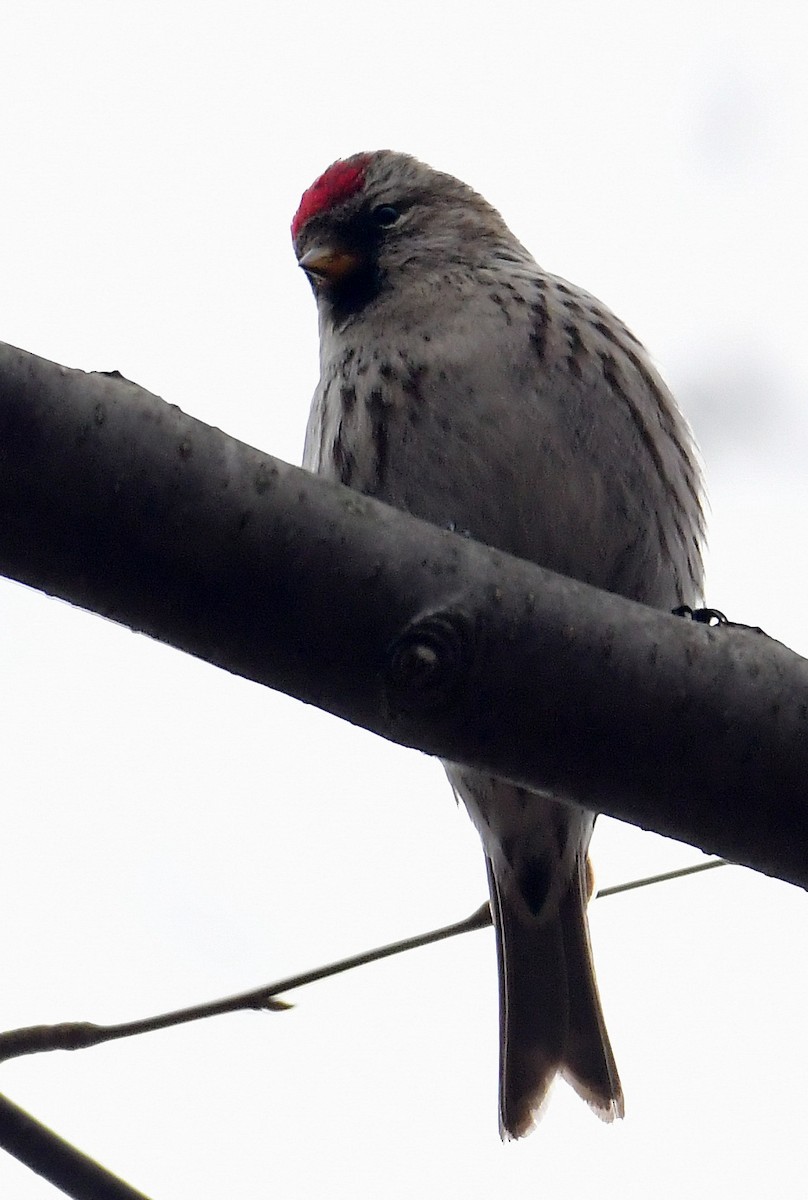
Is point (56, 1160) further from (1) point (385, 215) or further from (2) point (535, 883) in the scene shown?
(1) point (385, 215)

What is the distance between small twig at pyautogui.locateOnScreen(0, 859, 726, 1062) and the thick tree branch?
179mm

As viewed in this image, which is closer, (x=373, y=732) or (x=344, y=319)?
(x=373, y=732)

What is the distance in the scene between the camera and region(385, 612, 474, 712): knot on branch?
190 cm

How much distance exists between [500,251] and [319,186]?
65cm

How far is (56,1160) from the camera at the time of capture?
118 cm

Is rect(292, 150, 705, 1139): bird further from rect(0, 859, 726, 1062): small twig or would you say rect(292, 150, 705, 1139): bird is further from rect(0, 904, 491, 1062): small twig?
rect(0, 904, 491, 1062): small twig

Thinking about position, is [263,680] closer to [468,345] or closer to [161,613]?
[161,613]

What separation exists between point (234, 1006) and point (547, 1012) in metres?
2.14

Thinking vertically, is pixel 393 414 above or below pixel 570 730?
above

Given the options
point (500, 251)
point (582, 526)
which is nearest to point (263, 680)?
point (582, 526)

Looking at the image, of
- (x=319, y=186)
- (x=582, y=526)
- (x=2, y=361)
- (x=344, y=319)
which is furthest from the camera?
(x=319, y=186)

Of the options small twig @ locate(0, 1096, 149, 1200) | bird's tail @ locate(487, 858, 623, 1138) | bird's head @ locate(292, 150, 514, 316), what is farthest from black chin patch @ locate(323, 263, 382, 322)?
small twig @ locate(0, 1096, 149, 1200)

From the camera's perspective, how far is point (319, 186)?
14.1 feet

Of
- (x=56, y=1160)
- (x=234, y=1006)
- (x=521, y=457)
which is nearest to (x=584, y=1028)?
(x=521, y=457)
